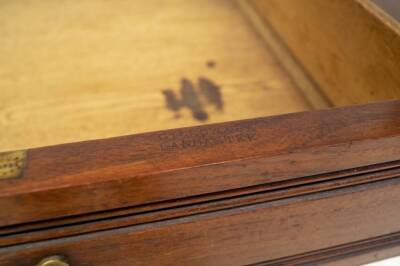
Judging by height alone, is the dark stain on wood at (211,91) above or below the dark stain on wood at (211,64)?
below

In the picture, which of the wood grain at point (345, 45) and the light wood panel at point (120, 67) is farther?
the light wood panel at point (120, 67)

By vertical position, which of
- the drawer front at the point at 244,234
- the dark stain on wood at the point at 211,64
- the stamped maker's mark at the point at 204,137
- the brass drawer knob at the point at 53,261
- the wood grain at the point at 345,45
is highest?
the dark stain on wood at the point at 211,64

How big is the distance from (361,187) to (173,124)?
1.17ft

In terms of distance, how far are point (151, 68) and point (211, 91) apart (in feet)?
0.49

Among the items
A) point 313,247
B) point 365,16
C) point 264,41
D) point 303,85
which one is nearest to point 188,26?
point 264,41

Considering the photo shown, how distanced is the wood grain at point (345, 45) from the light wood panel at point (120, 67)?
0.23 ft

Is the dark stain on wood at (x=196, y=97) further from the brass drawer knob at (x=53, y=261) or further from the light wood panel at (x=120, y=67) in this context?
the brass drawer knob at (x=53, y=261)

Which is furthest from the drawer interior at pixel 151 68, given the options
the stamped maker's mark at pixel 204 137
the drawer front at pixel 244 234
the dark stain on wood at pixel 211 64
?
the stamped maker's mark at pixel 204 137

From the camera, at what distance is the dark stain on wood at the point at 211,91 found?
2.65 feet

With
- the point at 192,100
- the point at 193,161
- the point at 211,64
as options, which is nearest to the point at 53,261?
the point at 193,161

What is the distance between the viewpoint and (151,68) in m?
0.87

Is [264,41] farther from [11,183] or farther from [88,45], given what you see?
[11,183]

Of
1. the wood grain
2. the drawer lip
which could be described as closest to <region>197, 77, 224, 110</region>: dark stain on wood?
the wood grain

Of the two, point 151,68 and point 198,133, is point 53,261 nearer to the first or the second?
point 198,133
